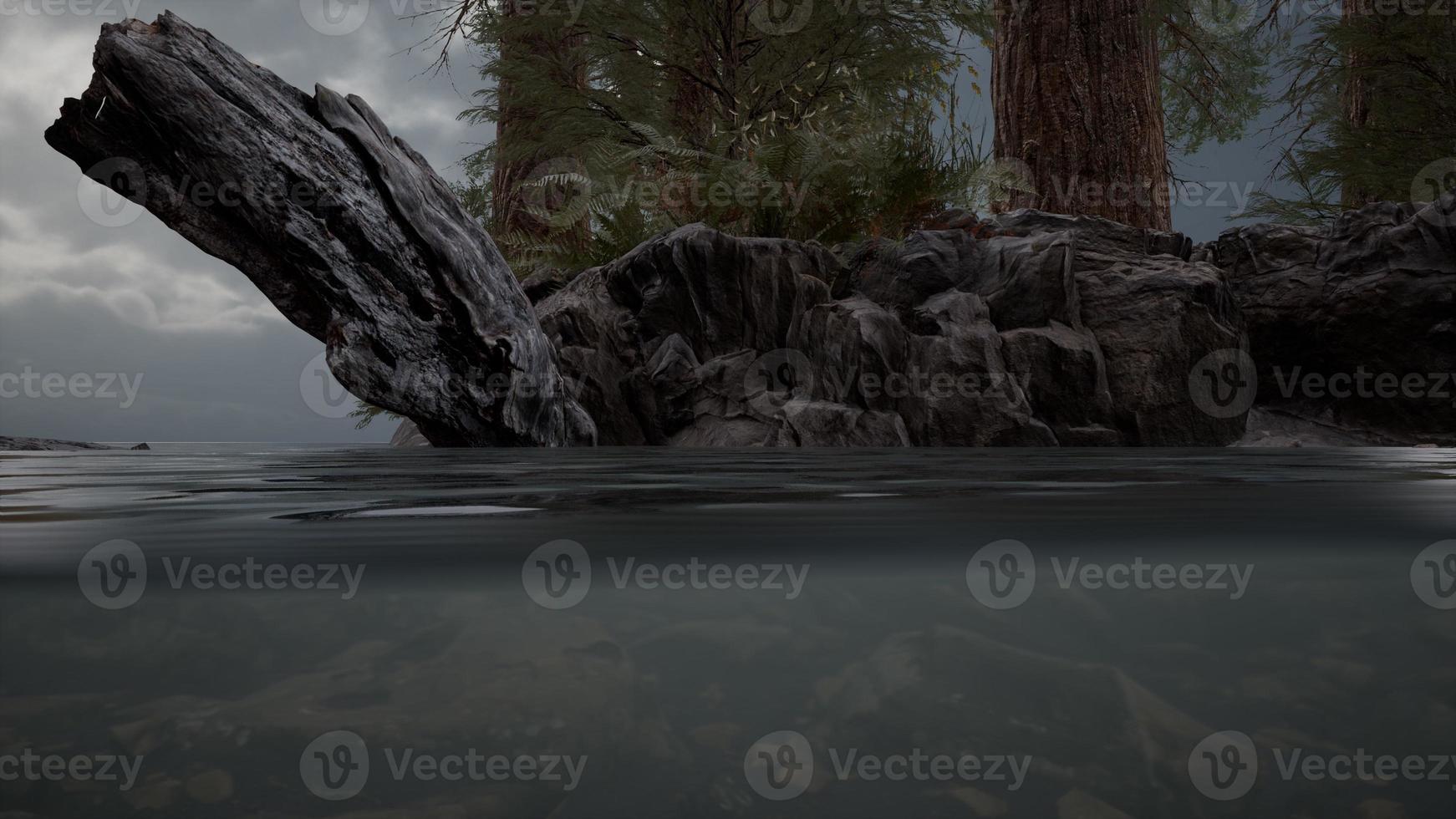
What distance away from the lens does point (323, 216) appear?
4.27 meters

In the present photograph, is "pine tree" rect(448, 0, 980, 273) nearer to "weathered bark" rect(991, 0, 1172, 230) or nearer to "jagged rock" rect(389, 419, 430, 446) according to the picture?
"weathered bark" rect(991, 0, 1172, 230)

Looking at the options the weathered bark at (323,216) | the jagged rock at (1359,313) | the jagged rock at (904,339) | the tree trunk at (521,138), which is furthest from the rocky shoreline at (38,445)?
the jagged rock at (1359,313)

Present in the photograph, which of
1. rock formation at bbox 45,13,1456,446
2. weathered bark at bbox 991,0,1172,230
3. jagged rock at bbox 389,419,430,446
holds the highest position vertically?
weathered bark at bbox 991,0,1172,230

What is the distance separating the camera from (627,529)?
84 centimetres

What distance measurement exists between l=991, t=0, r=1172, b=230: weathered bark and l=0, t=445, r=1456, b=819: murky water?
7018mm

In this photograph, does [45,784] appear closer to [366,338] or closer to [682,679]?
[682,679]

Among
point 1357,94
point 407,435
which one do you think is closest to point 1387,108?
point 1357,94

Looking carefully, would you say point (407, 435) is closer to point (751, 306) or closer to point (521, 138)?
point (751, 306)

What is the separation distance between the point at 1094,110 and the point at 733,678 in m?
7.55

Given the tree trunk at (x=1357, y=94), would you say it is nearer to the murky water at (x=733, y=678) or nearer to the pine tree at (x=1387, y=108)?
the pine tree at (x=1387, y=108)

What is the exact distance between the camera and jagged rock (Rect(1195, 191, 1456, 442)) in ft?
19.4

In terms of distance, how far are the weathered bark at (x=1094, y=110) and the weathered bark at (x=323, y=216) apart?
4651 mm

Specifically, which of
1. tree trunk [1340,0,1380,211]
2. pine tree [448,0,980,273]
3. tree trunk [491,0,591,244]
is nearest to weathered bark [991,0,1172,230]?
pine tree [448,0,980,273]

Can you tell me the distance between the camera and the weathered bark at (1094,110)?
695 cm
